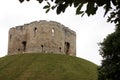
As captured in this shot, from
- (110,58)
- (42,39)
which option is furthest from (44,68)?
(110,58)

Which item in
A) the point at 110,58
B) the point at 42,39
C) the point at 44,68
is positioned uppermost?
the point at 42,39

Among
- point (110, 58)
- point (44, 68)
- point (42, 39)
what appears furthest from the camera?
point (42, 39)

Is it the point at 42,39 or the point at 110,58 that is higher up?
the point at 42,39

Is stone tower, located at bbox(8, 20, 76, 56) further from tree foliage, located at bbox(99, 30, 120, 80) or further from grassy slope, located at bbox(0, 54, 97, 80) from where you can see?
tree foliage, located at bbox(99, 30, 120, 80)

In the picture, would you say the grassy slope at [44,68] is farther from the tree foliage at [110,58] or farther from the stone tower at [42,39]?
the tree foliage at [110,58]

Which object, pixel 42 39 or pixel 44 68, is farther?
pixel 42 39

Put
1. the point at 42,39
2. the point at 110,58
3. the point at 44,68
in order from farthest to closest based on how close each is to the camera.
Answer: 1. the point at 42,39
2. the point at 44,68
3. the point at 110,58

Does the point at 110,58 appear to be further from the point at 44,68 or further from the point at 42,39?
the point at 42,39

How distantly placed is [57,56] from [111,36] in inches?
950

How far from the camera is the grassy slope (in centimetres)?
4772

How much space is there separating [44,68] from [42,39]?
11.9 meters

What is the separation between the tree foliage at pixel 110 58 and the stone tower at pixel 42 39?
88.8ft

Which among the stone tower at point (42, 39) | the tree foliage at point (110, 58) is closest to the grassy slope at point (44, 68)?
the stone tower at point (42, 39)

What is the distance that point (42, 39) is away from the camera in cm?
6331
